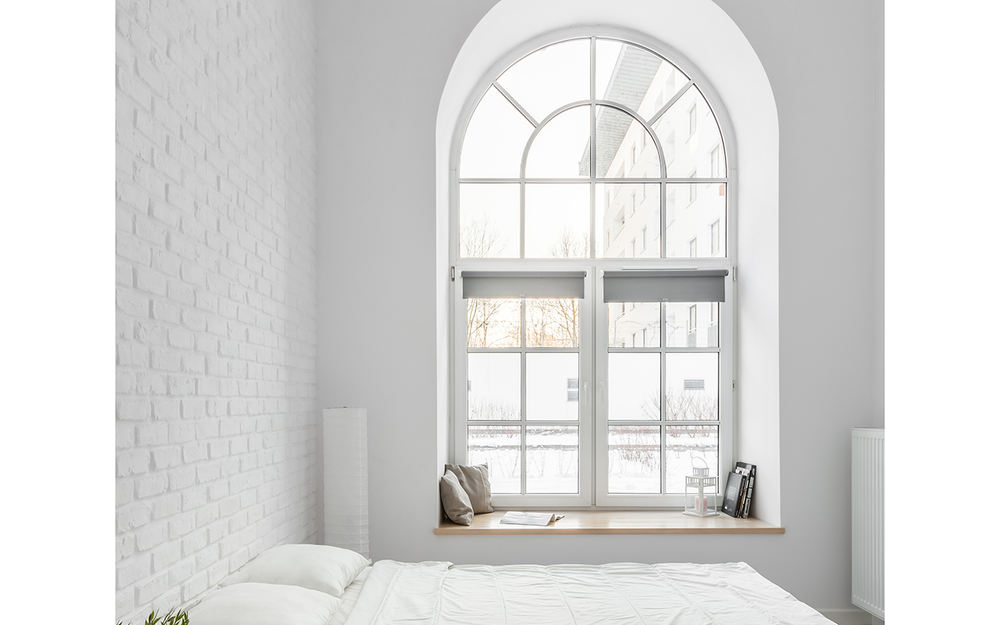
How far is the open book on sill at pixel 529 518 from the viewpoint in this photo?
3516 mm

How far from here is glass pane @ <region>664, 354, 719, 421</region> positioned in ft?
13.2

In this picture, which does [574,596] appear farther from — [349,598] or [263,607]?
[263,607]

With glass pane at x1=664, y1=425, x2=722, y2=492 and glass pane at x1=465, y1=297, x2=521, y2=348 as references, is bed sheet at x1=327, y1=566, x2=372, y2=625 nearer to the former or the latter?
glass pane at x1=465, y1=297, x2=521, y2=348

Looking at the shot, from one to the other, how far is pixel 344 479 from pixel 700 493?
75.8 inches

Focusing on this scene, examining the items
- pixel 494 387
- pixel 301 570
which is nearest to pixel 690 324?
pixel 494 387

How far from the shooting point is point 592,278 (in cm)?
403

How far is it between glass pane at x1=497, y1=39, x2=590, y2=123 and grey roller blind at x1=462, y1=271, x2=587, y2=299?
956 mm

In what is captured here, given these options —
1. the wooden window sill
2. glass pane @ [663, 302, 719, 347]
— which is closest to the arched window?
glass pane @ [663, 302, 719, 347]

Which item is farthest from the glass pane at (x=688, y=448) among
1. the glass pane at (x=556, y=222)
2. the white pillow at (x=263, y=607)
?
the white pillow at (x=263, y=607)

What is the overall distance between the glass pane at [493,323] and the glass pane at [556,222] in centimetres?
34

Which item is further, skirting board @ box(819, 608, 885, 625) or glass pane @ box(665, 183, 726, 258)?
glass pane @ box(665, 183, 726, 258)
